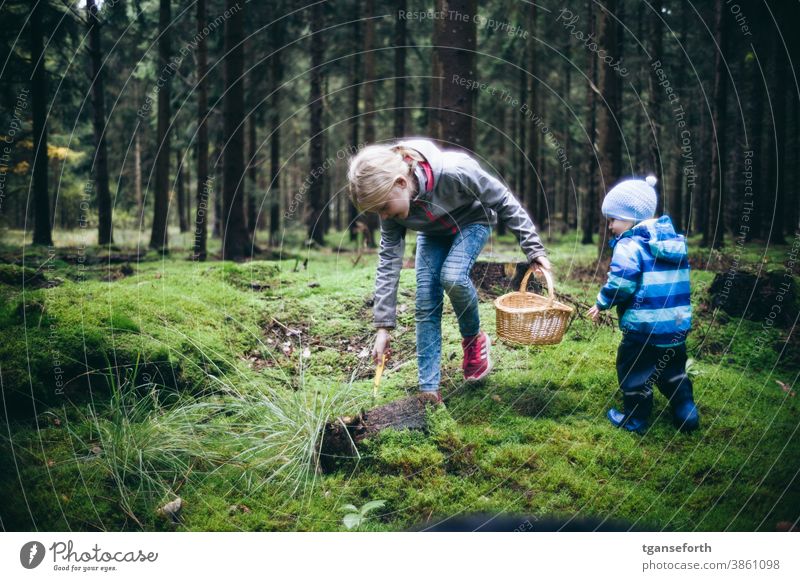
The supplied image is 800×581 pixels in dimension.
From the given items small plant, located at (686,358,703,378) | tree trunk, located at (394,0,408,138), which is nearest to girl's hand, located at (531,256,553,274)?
small plant, located at (686,358,703,378)

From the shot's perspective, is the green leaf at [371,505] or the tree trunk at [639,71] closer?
the green leaf at [371,505]

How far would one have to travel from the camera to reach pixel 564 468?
3127 millimetres

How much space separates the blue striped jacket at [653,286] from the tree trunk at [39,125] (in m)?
8.21

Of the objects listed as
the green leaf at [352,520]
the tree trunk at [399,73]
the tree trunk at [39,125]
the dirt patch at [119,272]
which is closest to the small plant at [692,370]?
the green leaf at [352,520]

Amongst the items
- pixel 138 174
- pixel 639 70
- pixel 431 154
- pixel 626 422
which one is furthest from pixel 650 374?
pixel 138 174

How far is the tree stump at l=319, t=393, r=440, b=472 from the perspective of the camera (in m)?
3.18

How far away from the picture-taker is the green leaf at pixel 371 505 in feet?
9.34

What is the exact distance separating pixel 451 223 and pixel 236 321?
2.07 metres

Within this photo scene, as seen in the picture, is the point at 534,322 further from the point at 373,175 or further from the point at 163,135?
the point at 163,135

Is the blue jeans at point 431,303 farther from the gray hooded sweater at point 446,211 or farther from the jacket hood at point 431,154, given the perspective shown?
the jacket hood at point 431,154

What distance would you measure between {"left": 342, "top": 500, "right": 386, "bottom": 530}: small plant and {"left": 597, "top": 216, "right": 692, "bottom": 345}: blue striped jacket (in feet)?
5.30

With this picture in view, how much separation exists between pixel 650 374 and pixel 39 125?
10.4 metres

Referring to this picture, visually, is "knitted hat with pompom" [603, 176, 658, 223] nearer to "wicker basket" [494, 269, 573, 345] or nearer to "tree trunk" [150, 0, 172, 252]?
"wicker basket" [494, 269, 573, 345]
